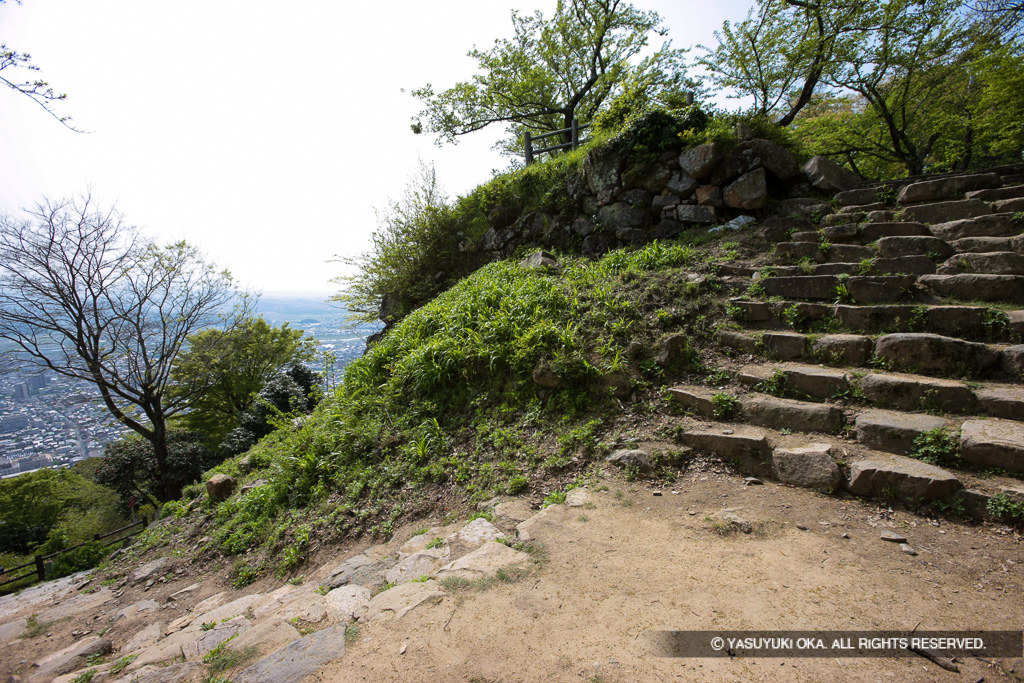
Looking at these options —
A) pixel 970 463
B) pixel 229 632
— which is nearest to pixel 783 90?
pixel 970 463

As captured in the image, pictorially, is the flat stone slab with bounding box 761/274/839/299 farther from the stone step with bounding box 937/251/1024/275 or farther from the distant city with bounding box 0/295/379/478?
the distant city with bounding box 0/295/379/478

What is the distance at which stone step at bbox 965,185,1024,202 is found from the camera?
15.6 ft

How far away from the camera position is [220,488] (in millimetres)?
6078

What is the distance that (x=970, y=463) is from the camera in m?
2.60

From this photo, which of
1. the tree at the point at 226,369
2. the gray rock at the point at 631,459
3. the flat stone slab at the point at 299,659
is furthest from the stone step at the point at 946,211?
the tree at the point at 226,369

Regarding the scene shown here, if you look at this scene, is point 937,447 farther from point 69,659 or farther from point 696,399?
point 69,659

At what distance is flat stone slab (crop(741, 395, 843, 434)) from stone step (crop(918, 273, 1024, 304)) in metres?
2.05

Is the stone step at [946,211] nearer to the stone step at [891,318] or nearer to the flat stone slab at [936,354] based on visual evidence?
the stone step at [891,318]

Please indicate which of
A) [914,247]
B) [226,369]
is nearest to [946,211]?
[914,247]

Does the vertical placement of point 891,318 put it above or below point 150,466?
above

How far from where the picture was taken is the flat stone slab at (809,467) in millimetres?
2797

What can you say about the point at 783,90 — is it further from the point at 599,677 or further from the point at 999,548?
the point at 599,677

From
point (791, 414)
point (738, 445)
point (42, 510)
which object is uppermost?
point (791, 414)

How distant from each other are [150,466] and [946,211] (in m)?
20.8
